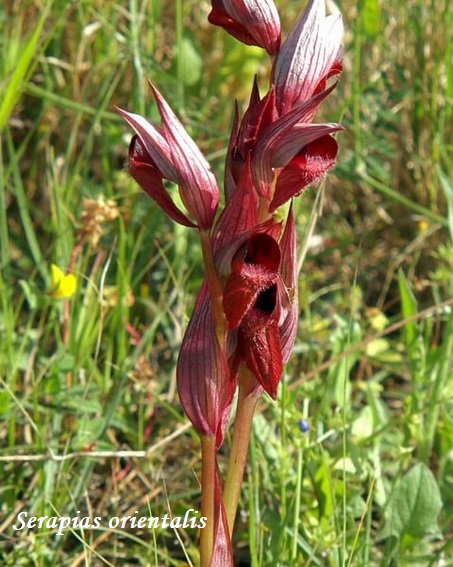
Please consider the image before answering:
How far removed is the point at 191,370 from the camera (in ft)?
4.24

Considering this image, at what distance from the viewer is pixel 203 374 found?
1.29 m

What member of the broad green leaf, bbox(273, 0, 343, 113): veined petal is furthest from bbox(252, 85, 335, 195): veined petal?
the broad green leaf

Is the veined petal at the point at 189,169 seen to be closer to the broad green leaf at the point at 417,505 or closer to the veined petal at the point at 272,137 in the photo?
the veined petal at the point at 272,137

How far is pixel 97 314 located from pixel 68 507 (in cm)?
51

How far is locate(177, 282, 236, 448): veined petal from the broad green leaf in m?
0.58

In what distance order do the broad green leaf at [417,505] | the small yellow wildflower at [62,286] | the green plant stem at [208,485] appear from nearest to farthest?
the green plant stem at [208,485] → the broad green leaf at [417,505] → the small yellow wildflower at [62,286]

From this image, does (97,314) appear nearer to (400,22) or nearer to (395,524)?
(395,524)

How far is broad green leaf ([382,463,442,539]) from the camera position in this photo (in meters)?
1.75

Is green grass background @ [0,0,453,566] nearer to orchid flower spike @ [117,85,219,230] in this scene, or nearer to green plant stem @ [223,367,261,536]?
green plant stem @ [223,367,261,536]

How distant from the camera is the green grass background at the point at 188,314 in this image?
1.76 meters

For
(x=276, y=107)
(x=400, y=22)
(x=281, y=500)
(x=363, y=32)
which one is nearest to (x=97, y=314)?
(x=281, y=500)

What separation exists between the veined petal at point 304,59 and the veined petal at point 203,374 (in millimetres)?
296

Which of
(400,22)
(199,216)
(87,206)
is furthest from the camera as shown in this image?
(400,22)

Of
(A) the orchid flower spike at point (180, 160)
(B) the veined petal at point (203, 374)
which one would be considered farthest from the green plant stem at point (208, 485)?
(A) the orchid flower spike at point (180, 160)
